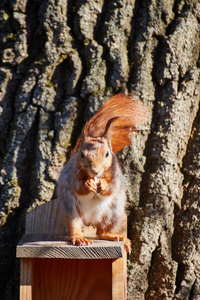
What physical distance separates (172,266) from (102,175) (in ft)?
1.73

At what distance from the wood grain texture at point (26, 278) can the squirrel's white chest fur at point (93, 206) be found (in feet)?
0.96

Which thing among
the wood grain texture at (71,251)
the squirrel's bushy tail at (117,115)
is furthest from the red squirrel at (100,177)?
the wood grain texture at (71,251)

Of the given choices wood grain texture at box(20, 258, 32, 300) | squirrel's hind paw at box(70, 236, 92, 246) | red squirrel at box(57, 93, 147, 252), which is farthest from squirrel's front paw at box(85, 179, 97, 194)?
wood grain texture at box(20, 258, 32, 300)

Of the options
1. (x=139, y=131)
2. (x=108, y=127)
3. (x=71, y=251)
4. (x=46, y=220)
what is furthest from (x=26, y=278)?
(x=139, y=131)

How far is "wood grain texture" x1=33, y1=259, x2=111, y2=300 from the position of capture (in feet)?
4.73

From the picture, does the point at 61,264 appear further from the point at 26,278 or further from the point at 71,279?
the point at 26,278

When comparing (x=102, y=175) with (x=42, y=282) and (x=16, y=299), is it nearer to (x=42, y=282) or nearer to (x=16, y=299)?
(x=42, y=282)

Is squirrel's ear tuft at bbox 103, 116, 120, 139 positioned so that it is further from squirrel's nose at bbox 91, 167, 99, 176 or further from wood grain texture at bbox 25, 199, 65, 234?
wood grain texture at bbox 25, 199, 65, 234

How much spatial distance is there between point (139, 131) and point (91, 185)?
419mm

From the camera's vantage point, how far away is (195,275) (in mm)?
1641

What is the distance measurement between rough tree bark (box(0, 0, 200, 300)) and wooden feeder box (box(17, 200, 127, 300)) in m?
0.13

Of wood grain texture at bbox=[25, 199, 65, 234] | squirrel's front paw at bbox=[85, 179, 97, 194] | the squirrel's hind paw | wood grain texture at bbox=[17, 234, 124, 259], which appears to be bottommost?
wood grain texture at bbox=[17, 234, 124, 259]

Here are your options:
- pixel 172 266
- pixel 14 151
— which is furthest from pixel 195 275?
pixel 14 151

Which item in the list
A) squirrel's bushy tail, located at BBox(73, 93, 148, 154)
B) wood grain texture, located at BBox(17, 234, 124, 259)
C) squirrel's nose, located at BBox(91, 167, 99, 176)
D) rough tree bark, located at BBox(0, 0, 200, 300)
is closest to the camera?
wood grain texture, located at BBox(17, 234, 124, 259)
